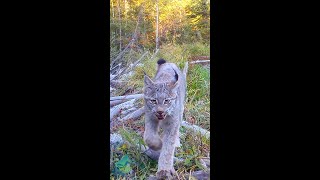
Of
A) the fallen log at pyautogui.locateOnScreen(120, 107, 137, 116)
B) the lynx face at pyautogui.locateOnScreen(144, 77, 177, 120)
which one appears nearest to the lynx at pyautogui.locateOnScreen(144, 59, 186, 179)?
the lynx face at pyautogui.locateOnScreen(144, 77, 177, 120)

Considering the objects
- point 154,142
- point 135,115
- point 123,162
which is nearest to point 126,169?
point 123,162

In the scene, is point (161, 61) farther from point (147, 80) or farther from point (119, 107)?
point (119, 107)

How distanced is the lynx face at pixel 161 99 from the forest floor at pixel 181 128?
0.14 metres

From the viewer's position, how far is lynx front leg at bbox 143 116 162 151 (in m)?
3.94

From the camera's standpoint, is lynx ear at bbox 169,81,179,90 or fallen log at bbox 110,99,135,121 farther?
fallen log at bbox 110,99,135,121

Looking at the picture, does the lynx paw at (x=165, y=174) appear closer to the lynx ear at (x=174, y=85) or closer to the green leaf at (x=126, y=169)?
the green leaf at (x=126, y=169)

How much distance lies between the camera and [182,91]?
13.1 ft

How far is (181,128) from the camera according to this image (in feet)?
13.2

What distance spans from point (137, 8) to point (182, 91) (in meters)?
0.83

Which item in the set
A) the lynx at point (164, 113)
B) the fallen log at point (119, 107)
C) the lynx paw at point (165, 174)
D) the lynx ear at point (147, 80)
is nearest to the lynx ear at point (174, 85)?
the lynx at point (164, 113)

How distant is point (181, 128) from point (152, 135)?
263 millimetres

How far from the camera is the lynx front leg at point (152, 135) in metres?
3.94

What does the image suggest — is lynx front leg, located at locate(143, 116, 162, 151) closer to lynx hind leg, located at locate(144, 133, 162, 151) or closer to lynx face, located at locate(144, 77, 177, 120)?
lynx hind leg, located at locate(144, 133, 162, 151)

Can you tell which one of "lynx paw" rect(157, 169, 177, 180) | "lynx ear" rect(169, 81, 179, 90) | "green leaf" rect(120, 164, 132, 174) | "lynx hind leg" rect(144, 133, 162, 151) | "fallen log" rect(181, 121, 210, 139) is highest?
"lynx ear" rect(169, 81, 179, 90)
